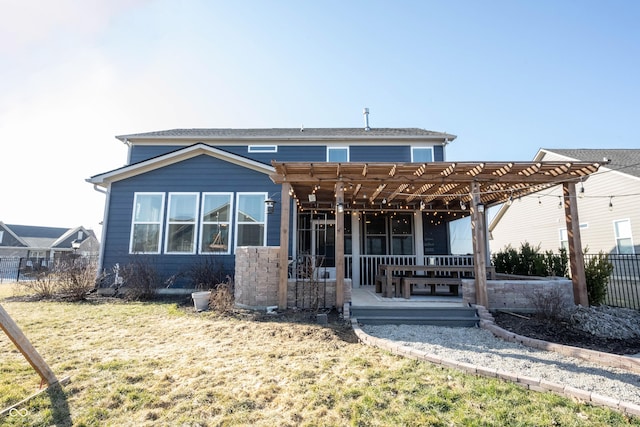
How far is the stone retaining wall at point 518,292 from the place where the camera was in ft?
21.9

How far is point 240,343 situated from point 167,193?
687 centimetres

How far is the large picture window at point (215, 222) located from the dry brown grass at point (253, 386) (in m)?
4.41

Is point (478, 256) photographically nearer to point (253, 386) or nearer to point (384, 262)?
point (384, 262)

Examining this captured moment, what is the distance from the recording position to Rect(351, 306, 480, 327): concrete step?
237 inches

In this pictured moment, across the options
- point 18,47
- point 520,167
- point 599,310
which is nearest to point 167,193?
point 18,47

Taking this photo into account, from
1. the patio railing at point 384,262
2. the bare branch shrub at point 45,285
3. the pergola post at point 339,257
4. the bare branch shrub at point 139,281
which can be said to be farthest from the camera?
the patio railing at point 384,262

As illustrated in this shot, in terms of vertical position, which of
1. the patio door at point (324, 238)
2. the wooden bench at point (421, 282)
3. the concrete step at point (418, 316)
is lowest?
the concrete step at point (418, 316)

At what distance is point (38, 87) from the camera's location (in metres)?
7.84

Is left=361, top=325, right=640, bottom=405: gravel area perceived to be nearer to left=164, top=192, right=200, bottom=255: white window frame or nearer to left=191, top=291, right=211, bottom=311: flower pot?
left=191, top=291, right=211, bottom=311: flower pot

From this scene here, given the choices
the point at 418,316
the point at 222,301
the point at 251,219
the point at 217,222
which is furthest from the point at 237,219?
the point at 418,316

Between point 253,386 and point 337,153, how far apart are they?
10550 millimetres

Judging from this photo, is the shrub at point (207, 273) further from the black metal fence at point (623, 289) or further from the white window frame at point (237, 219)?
the black metal fence at point (623, 289)

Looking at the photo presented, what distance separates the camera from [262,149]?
12922 millimetres

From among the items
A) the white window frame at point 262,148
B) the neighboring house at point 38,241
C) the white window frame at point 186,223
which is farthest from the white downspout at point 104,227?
the neighboring house at point 38,241
